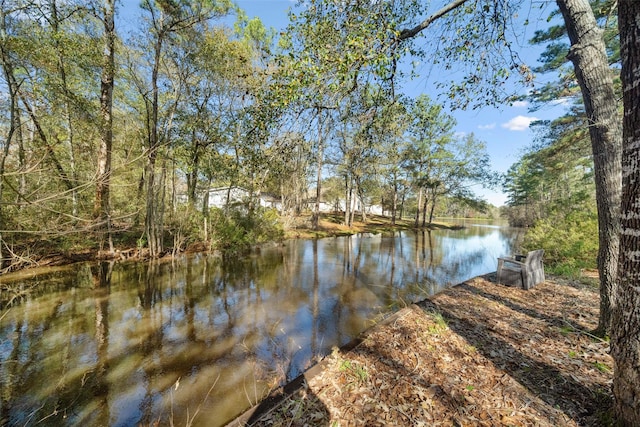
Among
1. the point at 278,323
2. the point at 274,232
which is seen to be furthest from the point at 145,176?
the point at 278,323

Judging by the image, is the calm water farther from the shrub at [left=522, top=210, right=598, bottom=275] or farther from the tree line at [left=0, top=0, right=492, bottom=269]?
the shrub at [left=522, top=210, right=598, bottom=275]

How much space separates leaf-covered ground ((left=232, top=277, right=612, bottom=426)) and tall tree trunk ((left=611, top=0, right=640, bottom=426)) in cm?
35

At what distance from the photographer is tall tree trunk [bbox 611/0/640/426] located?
1.60 meters

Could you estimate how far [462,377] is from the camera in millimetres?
2438

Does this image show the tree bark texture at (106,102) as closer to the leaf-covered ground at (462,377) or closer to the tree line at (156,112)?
the tree line at (156,112)

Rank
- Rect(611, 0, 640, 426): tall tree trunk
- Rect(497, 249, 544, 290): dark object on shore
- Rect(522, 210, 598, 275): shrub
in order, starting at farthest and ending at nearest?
Rect(522, 210, 598, 275): shrub, Rect(497, 249, 544, 290): dark object on shore, Rect(611, 0, 640, 426): tall tree trunk

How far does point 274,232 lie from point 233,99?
7435mm

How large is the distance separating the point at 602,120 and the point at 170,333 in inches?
279

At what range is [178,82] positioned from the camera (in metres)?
10.8

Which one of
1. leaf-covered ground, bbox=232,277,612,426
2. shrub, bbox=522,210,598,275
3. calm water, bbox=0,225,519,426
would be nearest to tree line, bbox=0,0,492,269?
calm water, bbox=0,225,519,426

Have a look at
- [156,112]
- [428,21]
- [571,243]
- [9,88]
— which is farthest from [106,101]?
[571,243]

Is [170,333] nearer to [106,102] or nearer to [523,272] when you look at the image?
[523,272]

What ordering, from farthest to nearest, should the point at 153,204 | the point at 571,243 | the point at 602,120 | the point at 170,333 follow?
the point at 153,204, the point at 571,243, the point at 170,333, the point at 602,120

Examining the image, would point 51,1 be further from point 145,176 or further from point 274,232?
point 274,232
